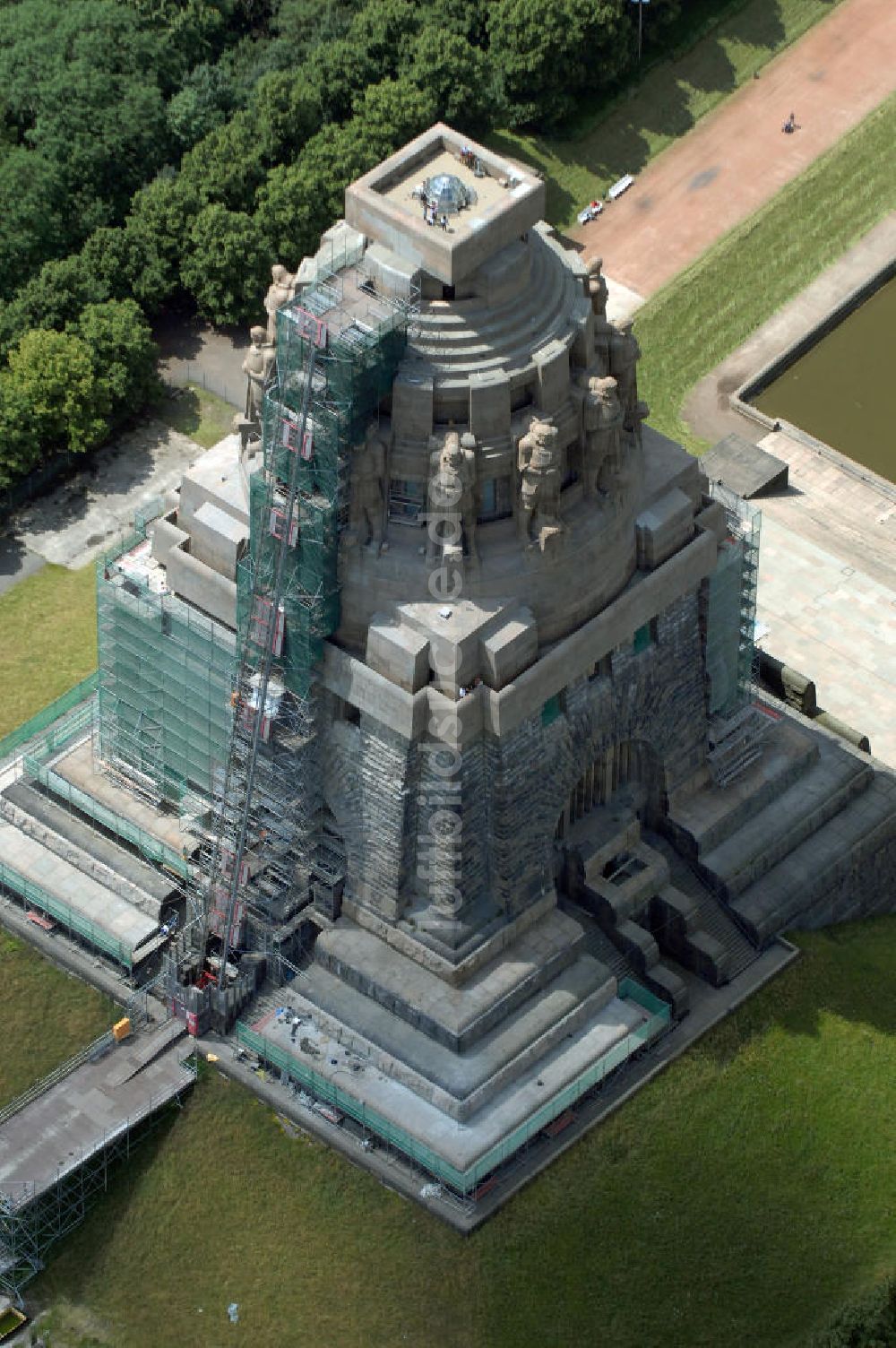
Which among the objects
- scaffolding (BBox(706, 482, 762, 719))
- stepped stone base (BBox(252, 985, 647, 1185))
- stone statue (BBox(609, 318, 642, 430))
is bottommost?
stepped stone base (BBox(252, 985, 647, 1185))

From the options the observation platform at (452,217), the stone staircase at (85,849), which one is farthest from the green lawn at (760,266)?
the observation platform at (452,217)

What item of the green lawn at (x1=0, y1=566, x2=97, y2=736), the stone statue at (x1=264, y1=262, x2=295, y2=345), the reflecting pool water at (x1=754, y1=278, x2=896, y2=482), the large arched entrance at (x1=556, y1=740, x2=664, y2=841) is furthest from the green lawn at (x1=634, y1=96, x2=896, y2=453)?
the stone statue at (x1=264, y1=262, x2=295, y2=345)

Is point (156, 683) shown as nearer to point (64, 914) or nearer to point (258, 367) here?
point (64, 914)

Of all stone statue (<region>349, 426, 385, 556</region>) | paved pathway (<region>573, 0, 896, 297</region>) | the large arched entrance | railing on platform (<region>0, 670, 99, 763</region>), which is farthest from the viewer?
paved pathway (<region>573, 0, 896, 297</region>)

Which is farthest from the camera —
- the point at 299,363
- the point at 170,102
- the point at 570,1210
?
the point at 170,102

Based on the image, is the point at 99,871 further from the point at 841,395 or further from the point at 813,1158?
the point at 841,395

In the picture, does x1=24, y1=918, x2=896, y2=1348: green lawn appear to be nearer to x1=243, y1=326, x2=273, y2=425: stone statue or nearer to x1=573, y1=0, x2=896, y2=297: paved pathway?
x1=243, y1=326, x2=273, y2=425: stone statue

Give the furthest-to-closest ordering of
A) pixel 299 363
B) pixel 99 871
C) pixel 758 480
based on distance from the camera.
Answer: pixel 758 480 → pixel 99 871 → pixel 299 363

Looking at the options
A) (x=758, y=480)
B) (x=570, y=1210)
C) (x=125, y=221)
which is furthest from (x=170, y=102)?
(x=570, y=1210)
